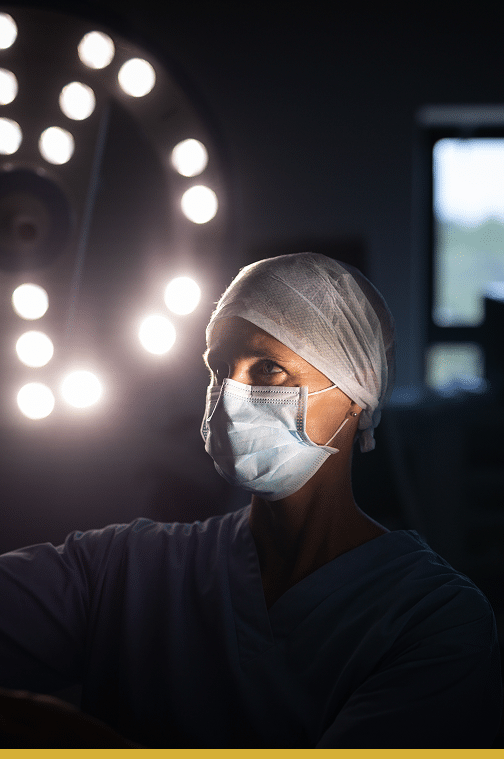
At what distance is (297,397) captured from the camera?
54cm

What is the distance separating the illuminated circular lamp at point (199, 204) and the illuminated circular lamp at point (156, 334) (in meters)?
0.11

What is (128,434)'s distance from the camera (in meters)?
0.64

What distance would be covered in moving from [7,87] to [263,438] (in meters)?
0.45

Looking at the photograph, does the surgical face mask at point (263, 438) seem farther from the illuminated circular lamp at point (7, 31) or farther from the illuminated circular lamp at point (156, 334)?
the illuminated circular lamp at point (7, 31)

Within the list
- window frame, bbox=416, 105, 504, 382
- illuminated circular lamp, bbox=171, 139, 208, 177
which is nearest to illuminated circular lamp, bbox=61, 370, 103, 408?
illuminated circular lamp, bbox=171, 139, 208, 177

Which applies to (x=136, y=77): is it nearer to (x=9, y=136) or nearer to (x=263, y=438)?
(x=9, y=136)

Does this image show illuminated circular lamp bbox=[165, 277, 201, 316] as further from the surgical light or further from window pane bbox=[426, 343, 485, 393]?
window pane bbox=[426, 343, 485, 393]

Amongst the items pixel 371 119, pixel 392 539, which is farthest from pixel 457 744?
pixel 371 119

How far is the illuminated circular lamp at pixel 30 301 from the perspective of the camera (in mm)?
604

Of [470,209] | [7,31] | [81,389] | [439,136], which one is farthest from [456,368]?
[7,31]

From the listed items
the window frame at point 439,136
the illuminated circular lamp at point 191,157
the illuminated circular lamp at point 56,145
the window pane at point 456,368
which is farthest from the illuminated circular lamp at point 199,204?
the window pane at point 456,368

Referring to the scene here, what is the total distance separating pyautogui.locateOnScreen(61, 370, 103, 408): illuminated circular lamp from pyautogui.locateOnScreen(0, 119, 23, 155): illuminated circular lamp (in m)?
0.24

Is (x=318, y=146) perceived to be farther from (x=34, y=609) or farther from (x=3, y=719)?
(x=3, y=719)

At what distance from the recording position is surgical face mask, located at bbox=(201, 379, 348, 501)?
1.77 feet
